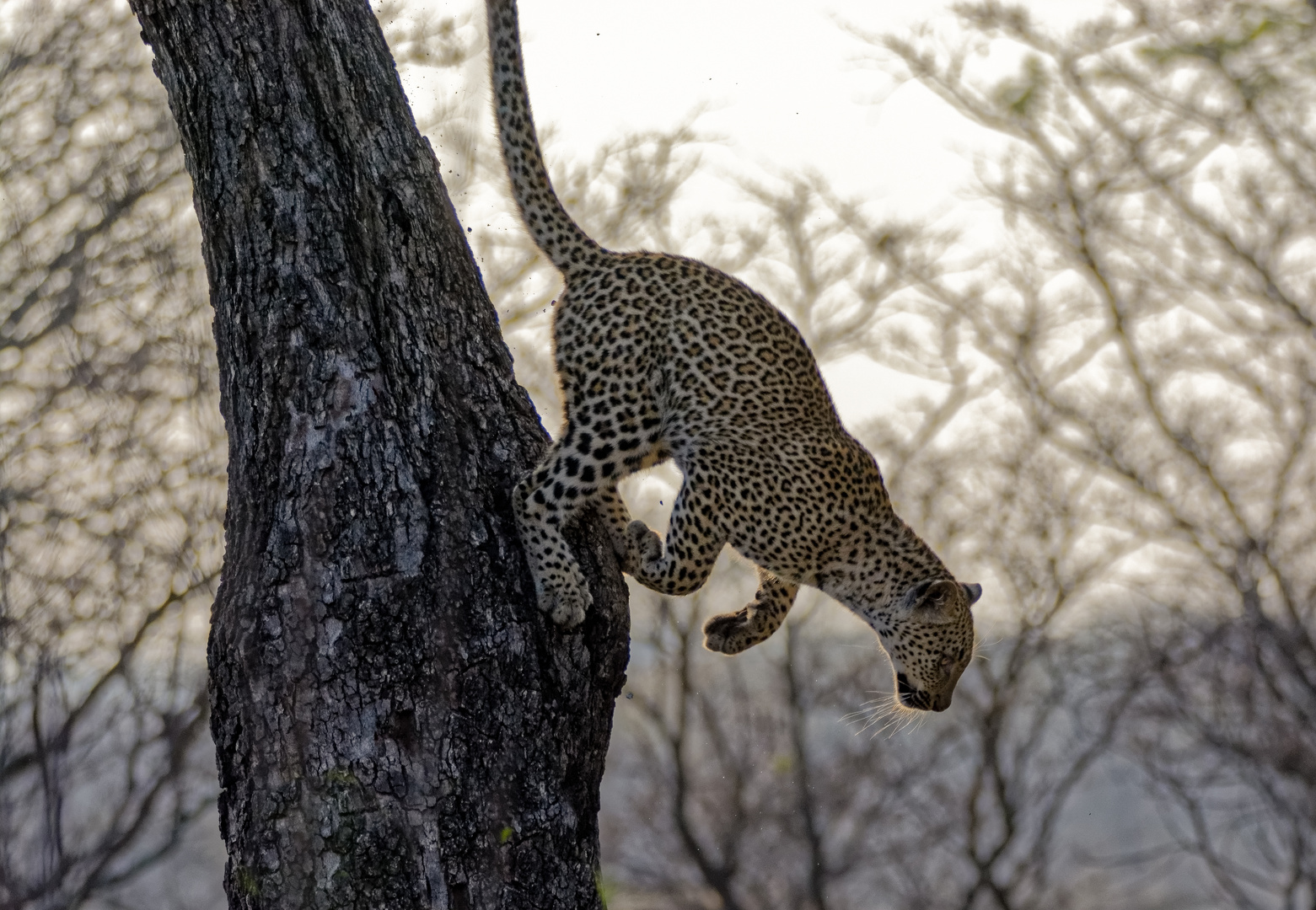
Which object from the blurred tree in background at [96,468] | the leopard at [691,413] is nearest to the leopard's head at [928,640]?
the leopard at [691,413]

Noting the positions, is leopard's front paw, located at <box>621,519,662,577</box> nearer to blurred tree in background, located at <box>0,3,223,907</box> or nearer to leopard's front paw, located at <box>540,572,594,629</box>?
leopard's front paw, located at <box>540,572,594,629</box>

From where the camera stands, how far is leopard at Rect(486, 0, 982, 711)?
605 centimetres

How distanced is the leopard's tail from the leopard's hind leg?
1.82m

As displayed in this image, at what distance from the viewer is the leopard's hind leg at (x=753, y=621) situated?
666cm

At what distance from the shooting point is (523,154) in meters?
6.47

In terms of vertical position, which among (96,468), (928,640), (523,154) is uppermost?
(96,468)

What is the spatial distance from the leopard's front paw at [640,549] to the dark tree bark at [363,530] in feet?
1.74

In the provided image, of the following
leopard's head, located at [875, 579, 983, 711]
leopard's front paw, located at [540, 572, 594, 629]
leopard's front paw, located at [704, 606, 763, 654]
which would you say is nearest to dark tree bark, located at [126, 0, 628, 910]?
leopard's front paw, located at [540, 572, 594, 629]

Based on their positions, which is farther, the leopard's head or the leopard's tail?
the leopard's head

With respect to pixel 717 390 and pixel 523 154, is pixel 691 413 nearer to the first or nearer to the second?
pixel 717 390

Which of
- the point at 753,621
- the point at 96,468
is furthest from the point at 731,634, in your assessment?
the point at 96,468

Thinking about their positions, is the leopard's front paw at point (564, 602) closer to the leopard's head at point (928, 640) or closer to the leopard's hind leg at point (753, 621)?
the leopard's hind leg at point (753, 621)

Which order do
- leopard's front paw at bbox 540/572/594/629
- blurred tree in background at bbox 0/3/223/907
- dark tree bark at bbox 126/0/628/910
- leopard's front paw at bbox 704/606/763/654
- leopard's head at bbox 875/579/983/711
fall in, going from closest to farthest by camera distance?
dark tree bark at bbox 126/0/628/910, leopard's front paw at bbox 540/572/594/629, leopard's front paw at bbox 704/606/763/654, leopard's head at bbox 875/579/983/711, blurred tree in background at bbox 0/3/223/907

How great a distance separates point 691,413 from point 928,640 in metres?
2.07
